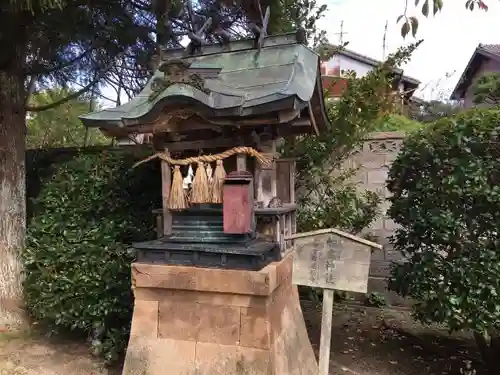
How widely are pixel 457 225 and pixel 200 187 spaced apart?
2.59 meters

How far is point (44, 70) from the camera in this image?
5758 mm

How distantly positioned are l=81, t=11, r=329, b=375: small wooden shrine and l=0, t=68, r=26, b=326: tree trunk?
2.34m

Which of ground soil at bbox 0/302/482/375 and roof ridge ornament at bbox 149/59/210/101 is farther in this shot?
ground soil at bbox 0/302/482/375

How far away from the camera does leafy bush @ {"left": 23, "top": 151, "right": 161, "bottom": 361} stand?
15.2 ft

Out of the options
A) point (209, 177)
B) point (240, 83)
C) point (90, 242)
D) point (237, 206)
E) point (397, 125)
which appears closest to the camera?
point (237, 206)

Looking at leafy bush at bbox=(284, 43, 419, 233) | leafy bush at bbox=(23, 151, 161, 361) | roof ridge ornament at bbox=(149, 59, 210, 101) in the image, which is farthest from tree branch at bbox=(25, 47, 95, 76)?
leafy bush at bbox=(284, 43, 419, 233)

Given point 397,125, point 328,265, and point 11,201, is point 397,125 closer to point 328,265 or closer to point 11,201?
point 328,265

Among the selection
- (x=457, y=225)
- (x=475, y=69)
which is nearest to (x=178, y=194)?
(x=457, y=225)

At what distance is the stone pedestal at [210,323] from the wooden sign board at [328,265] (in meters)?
0.34

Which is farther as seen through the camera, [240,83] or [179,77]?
[240,83]

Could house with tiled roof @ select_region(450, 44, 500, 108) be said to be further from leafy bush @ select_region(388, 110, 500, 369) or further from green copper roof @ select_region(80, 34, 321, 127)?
green copper roof @ select_region(80, 34, 321, 127)

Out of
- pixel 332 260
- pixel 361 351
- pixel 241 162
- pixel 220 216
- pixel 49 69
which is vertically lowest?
pixel 361 351

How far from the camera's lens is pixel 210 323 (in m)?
3.46

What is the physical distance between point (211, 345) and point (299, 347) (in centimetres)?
101
